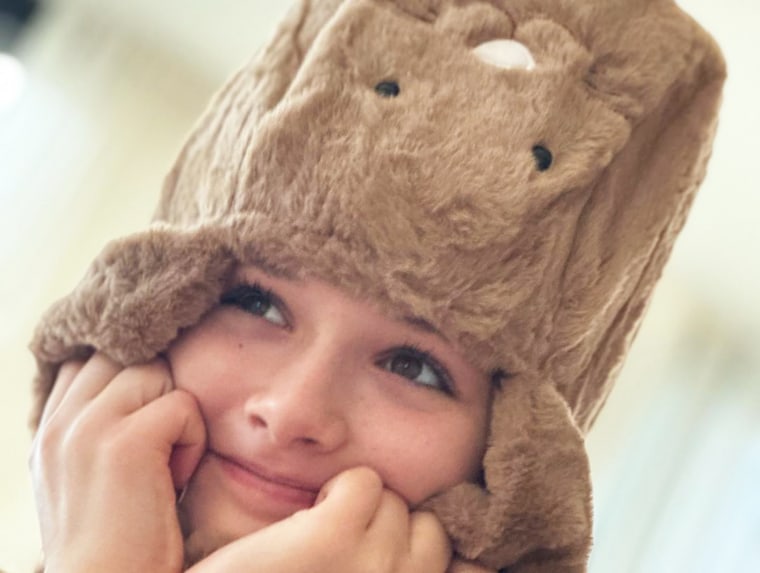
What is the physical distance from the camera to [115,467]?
54 cm

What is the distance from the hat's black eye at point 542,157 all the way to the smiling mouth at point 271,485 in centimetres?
29

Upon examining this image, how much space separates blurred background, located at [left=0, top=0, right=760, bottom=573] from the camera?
6.84 feet

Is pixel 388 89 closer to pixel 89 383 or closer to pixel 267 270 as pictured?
pixel 267 270

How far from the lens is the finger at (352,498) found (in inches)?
19.9

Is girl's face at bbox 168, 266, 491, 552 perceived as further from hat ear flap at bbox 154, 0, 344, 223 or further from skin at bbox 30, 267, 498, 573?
hat ear flap at bbox 154, 0, 344, 223

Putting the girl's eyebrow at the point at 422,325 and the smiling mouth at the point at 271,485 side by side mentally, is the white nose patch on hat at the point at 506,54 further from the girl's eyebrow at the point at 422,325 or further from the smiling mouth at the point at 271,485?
the smiling mouth at the point at 271,485

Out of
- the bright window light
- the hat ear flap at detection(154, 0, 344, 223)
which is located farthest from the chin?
the bright window light

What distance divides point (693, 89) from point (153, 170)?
1895 mm

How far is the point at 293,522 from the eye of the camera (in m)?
0.50

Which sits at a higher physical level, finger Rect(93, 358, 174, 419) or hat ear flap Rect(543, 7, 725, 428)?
hat ear flap Rect(543, 7, 725, 428)

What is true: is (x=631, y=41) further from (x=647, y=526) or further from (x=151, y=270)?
(x=647, y=526)

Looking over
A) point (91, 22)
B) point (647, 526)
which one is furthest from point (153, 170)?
point (647, 526)

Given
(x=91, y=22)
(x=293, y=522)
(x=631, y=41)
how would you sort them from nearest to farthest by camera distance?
(x=293, y=522) → (x=631, y=41) → (x=91, y=22)

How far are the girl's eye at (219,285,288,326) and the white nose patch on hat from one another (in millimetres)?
A: 243
